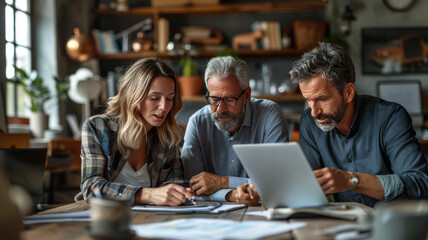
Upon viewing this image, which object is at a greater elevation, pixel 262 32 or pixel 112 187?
pixel 262 32

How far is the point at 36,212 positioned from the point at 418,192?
135cm

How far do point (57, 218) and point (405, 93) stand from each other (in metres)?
4.62

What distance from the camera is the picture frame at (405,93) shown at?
515cm

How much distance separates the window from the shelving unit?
797 mm

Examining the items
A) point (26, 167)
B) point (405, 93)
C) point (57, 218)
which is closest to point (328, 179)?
point (57, 218)

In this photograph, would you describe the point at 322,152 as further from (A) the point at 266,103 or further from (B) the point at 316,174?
(B) the point at 316,174

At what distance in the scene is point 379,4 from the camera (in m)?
5.20

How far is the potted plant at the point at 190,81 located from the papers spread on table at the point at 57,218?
143 inches

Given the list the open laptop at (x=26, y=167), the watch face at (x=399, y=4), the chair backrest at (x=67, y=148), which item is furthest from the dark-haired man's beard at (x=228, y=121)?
the watch face at (x=399, y=4)

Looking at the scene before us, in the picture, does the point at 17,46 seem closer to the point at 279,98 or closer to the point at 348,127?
the point at 279,98

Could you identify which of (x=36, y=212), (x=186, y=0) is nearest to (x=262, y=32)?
(x=186, y=0)

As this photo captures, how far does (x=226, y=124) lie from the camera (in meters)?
2.31

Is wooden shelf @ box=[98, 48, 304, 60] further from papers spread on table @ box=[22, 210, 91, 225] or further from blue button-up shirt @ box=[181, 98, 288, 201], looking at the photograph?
papers spread on table @ box=[22, 210, 91, 225]

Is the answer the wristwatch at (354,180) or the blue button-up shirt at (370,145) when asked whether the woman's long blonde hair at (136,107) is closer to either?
the blue button-up shirt at (370,145)
